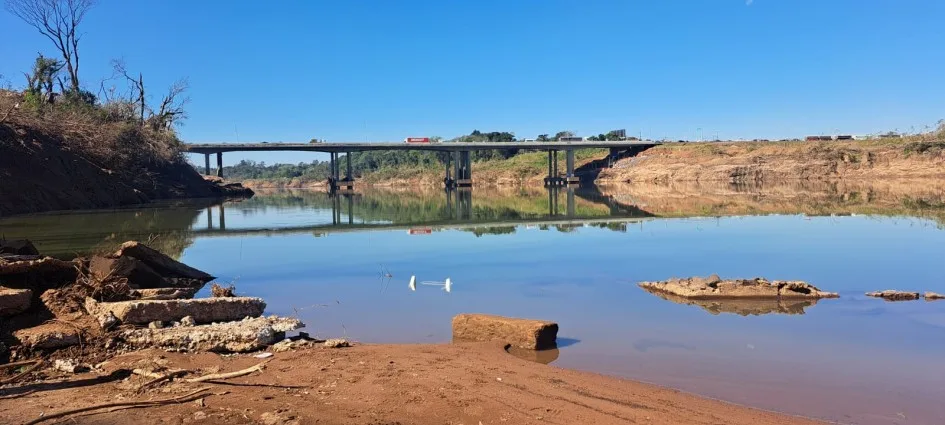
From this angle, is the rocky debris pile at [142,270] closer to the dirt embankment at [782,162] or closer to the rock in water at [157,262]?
the rock in water at [157,262]

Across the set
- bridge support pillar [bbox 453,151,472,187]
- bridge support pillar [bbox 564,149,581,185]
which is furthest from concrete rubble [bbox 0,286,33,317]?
bridge support pillar [bbox 453,151,472,187]

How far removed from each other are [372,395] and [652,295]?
25.8 ft

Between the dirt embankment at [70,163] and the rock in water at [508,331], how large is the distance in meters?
29.5

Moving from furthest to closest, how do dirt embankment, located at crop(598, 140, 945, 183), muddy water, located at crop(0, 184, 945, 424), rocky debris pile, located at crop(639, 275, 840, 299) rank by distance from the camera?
dirt embankment, located at crop(598, 140, 945, 183) → rocky debris pile, located at crop(639, 275, 840, 299) → muddy water, located at crop(0, 184, 945, 424)

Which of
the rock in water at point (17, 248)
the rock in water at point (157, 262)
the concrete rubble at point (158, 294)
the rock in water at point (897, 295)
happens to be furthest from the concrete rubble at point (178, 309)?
the rock in water at point (897, 295)

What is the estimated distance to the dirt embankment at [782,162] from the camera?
7975cm

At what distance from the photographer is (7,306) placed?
25.6 ft

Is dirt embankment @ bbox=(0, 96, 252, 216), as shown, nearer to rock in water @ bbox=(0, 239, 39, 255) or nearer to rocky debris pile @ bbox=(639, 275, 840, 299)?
rock in water @ bbox=(0, 239, 39, 255)

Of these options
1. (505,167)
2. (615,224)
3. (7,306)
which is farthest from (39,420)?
(505,167)

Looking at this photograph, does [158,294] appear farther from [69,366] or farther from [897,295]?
[897,295]

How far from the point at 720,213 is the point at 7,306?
31598 millimetres

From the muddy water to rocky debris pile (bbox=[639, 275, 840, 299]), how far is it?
0.42 m

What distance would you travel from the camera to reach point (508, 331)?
8750 mm

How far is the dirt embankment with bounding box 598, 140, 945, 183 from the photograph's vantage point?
3140 inches
